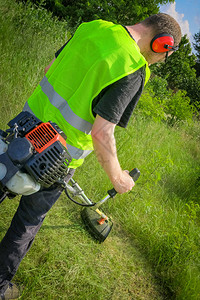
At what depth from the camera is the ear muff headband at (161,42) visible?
148 cm

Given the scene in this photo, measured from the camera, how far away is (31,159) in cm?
112

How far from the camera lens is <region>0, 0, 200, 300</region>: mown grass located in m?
2.21

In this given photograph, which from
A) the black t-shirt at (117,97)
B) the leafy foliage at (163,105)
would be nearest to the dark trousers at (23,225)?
the black t-shirt at (117,97)

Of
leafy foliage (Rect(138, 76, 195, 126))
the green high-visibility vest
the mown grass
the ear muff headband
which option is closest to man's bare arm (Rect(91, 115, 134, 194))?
the green high-visibility vest

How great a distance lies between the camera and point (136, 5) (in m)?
14.6

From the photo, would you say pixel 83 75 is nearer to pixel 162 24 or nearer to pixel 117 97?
pixel 117 97

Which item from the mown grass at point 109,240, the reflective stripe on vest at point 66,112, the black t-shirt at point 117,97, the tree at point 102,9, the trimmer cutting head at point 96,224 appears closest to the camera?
the black t-shirt at point 117,97

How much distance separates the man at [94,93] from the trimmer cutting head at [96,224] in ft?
3.65

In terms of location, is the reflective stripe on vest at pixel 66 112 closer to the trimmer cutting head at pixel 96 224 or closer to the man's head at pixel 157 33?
the man's head at pixel 157 33

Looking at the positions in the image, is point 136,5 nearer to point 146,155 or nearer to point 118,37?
point 146,155

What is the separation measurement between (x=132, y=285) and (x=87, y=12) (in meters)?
14.7

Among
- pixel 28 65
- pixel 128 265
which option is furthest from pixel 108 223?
pixel 28 65

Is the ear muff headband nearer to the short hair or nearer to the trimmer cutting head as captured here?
the short hair

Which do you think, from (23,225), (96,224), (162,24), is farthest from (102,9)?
(23,225)
